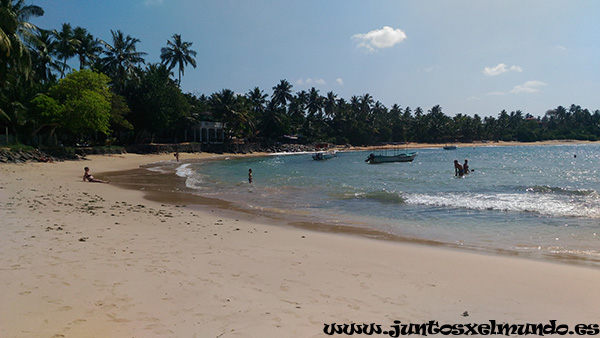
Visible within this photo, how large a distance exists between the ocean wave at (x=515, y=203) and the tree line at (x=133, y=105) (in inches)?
1078

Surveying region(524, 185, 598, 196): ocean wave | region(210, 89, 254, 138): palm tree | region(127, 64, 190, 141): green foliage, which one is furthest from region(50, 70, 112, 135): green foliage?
region(524, 185, 598, 196): ocean wave

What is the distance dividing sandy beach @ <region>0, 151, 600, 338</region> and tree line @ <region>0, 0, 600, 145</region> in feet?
78.7

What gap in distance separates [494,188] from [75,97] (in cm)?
4186

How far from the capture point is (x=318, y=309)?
4.96 metres

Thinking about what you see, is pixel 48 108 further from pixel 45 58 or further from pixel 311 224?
pixel 311 224

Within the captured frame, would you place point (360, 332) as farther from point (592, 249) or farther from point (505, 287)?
point (592, 249)

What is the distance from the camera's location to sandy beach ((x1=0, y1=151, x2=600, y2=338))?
4.41 metres

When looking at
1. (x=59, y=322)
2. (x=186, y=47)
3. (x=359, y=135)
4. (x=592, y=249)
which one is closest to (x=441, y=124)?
(x=359, y=135)

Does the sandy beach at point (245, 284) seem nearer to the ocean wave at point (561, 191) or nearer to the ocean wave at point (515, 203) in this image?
the ocean wave at point (515, 203)

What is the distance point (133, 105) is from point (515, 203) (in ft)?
179

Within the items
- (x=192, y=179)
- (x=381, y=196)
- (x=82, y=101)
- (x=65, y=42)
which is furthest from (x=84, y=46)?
(x=381, y=196)

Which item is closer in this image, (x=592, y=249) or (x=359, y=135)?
(x=592, y=249)

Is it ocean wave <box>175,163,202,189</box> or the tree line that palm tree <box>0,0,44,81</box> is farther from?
ocean wave <box>175,163,202,189</box>

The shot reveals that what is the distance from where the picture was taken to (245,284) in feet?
19.0
